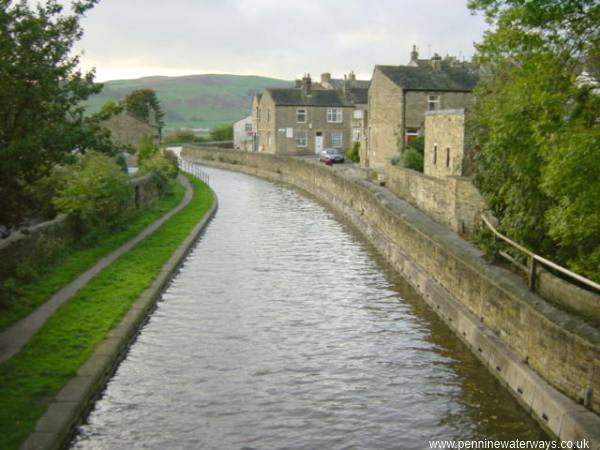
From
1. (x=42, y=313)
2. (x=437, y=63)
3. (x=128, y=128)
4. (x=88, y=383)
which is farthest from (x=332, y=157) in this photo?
(x=88, y=383)

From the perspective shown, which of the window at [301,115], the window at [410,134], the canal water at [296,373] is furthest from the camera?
the window at [301,115]

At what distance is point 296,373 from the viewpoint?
14.2 m

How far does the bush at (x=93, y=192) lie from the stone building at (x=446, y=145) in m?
13.0

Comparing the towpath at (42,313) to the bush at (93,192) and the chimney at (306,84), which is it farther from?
the chimney at (306,84)

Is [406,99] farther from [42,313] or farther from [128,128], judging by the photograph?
[42,313]

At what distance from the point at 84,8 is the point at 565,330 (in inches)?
475

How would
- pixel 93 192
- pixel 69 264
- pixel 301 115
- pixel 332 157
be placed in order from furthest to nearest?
pixel 301 115 → pixel 332 157 → pixel 93 192 → pixel 69 264

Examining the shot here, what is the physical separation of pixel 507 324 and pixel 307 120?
224ft

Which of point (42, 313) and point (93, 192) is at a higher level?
point (93, 192)

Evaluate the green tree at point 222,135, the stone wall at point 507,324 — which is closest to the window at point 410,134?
the stone wall at point 507,324

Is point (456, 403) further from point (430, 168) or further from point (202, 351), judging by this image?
point (430, 168)

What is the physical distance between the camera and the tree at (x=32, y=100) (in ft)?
45.4

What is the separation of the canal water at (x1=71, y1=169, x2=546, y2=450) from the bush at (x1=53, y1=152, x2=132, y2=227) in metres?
4.24

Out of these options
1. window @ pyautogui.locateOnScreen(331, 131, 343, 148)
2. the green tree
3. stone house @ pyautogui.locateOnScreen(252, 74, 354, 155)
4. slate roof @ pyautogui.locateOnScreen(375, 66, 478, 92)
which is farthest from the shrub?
the green tree
